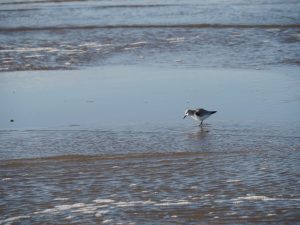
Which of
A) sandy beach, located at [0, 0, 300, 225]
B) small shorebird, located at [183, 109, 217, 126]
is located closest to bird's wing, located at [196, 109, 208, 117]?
small shorebird, located at [183, 109, 217, 126]

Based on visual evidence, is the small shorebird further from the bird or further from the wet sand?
the wet sand

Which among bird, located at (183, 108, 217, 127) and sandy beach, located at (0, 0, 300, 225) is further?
bird, located at (183, 108, 217, 127)

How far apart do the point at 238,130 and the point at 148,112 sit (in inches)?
59.4

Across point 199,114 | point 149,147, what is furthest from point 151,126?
point 149,147

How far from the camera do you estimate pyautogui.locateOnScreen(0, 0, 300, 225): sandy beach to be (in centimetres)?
673

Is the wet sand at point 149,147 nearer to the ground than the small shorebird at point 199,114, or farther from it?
nearer to the ground

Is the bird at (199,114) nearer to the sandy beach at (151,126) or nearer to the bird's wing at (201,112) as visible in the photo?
the bird's wing at (201,112)

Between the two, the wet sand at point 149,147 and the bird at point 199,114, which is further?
the bird at point 199,114

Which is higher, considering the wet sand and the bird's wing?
the bird's wing

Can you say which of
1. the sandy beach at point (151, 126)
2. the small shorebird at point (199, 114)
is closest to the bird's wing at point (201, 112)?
the small shorebird at point (199, 114)

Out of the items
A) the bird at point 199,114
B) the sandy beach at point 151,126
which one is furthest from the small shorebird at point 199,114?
the sandy beach at point 151,126

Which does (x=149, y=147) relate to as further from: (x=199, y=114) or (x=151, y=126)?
(x=199, y=114)

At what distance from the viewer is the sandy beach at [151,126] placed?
6727 mm

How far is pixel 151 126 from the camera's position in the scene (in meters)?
9.62
